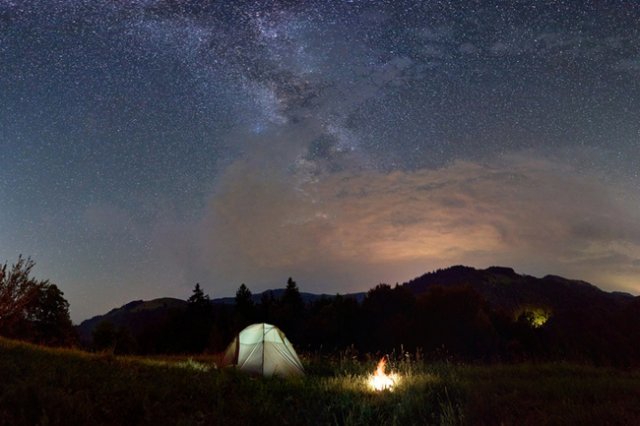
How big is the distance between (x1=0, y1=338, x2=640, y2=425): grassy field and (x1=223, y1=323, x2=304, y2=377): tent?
14.3ft

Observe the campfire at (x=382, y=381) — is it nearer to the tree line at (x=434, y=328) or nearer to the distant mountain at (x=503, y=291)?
the tree line at (x=434, y=328)

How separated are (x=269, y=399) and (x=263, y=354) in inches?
286

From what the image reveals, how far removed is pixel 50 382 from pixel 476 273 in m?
159

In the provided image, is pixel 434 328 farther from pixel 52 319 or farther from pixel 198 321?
pixel 198 321

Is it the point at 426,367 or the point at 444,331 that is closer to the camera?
the point at 426,367

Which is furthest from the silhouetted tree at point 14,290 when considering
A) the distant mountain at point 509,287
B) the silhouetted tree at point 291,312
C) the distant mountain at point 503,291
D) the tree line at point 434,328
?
the distant mountain at point 509,287

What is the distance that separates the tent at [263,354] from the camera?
16.5 meters

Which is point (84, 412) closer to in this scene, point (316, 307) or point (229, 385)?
point (229, 385)

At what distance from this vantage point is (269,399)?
9.58 meters

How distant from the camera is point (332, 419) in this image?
872 centimetres

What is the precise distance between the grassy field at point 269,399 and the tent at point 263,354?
4360 mm

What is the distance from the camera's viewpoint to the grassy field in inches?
278

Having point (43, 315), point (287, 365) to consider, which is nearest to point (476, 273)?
point (43, 315)

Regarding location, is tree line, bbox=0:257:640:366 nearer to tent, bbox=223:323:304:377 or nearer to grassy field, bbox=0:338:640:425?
tent, bbox=223:323:304:377
